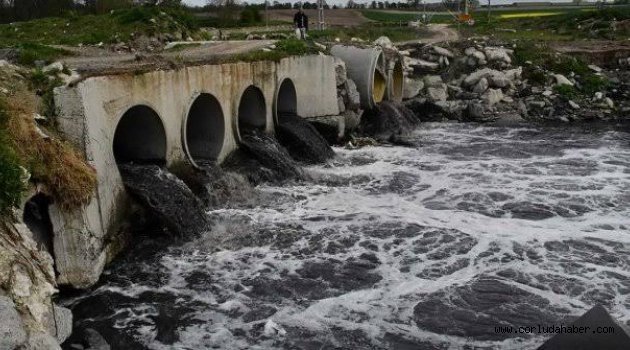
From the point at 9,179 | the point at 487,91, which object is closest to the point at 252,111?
the point at 9,179

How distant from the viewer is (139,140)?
13.9 metres

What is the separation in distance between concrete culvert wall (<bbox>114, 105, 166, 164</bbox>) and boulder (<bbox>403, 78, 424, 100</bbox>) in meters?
17.1

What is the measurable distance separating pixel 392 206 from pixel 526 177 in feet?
17.1

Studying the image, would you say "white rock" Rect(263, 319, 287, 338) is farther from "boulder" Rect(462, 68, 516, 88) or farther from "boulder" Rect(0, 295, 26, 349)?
"boulder" Rect(462, 68, 516, 88)

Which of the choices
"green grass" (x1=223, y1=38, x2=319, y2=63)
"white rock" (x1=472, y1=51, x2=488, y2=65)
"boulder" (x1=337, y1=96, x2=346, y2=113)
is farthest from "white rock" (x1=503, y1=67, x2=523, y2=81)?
"green grass" (x1=223, y1=38, x2=319, y2=63)

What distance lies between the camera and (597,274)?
1089cm

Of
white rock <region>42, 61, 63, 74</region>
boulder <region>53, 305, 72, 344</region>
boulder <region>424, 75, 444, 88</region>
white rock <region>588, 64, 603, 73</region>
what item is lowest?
boulder <region>53, 305, 72, 344</region>

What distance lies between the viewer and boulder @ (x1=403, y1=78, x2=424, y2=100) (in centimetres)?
2862

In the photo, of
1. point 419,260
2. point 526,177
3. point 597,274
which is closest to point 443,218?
point 419,260

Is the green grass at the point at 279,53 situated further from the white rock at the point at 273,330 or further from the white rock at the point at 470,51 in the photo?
the white rock at the point at 470,51

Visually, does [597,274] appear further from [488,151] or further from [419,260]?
[488,151]

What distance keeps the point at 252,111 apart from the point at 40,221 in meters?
10.2

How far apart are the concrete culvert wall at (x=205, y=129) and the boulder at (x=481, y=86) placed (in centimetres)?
1620

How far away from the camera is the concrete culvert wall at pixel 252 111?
18859 mm
